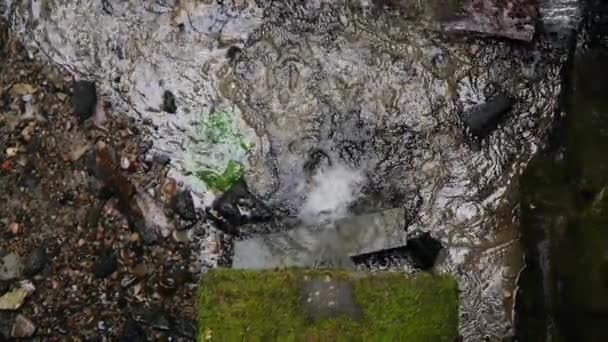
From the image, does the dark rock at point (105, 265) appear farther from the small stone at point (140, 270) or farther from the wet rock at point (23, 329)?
the wet rock at point (23, 329)

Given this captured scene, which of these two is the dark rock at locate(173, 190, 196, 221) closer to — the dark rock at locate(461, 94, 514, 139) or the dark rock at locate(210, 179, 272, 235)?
the dark rock at locate(210, 179, 272, 235)

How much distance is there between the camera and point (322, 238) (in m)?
3.18

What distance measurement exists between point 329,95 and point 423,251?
723mm

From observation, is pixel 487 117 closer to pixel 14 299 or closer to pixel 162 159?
pixel 162 159

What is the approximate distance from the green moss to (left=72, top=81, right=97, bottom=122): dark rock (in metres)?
0.51

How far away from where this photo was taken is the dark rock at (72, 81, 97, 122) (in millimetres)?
3264

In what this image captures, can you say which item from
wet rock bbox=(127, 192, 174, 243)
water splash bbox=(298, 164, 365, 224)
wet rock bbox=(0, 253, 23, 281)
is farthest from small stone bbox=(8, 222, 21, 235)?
water splash bbox=(298, 164, 365, 224)

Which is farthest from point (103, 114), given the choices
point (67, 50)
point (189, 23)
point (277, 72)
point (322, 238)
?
point (322, 238)

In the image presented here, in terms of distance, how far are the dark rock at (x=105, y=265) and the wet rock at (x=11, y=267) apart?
0.98 ft

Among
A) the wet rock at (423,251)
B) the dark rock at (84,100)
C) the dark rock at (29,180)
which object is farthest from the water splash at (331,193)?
the dark rock at (29,180)

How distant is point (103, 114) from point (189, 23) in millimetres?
506

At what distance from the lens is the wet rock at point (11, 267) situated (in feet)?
10.5

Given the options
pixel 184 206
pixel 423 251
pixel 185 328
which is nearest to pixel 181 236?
pixel 184 206

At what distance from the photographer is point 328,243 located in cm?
318
